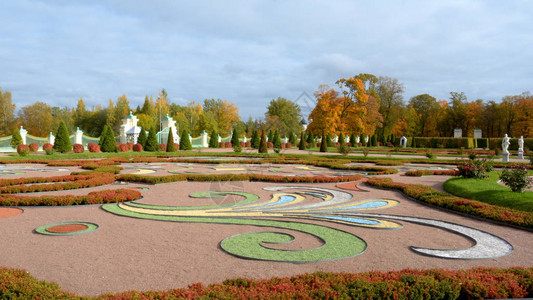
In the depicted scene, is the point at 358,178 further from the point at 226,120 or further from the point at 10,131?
the point at 226,120

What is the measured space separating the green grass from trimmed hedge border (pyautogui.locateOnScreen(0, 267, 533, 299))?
4.63m

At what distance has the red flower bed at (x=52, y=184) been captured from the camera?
9.35 meters

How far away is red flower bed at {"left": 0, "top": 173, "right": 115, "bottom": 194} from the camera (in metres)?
9.35

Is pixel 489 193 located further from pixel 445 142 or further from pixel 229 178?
pixel 445 142

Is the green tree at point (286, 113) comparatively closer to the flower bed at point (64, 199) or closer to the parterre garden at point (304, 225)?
the parterre garden at point (304, 225)

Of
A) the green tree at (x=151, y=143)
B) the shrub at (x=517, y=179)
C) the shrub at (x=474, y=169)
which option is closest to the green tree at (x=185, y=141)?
the green tree at (x=151, y=143)

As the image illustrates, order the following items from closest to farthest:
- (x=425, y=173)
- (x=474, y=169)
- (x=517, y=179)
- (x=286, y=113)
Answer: (x=517, y=179), (x=474, y=169), (x=425, y=173), (x=286, y=113)

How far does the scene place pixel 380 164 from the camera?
755 inches

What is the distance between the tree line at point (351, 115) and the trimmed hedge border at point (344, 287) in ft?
129

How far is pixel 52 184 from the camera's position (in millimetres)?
10031

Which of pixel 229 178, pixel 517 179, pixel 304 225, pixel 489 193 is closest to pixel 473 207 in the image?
pixel 489 193

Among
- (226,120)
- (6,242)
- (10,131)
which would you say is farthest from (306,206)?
(226,120)

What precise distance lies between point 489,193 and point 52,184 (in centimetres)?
1124

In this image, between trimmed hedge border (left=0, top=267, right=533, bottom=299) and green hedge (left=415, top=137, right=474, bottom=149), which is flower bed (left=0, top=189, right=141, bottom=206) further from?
green hedge (left=415, top=137, right=474, bottom=149)
